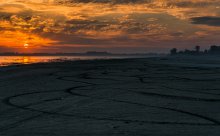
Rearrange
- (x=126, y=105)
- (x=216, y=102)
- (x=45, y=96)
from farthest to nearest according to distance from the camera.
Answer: (x=45, y=96)
(x=216, y=102)
(x=126, y=105)

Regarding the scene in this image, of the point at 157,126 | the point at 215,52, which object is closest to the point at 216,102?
the point at 157,126

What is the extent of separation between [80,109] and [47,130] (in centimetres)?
347

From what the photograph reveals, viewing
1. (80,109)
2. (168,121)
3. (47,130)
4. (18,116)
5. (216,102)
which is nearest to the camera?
(47,130)

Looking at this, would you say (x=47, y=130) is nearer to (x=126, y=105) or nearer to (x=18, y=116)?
(x=18, y=116)

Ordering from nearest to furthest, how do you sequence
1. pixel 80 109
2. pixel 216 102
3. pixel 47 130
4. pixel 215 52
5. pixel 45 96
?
pixel 47 130 → pixel 80 109 → pixel 216 102 → pixel 45 96 → pixel 215 52

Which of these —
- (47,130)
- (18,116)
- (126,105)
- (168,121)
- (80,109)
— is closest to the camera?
(47,130)

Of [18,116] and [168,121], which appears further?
[18,116]

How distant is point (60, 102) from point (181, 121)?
5.91m

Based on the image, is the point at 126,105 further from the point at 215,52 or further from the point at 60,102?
the point at 215,52

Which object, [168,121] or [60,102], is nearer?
[168,121]

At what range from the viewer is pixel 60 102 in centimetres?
1459

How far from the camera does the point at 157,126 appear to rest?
32.7 feet

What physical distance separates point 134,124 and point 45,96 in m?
7.59

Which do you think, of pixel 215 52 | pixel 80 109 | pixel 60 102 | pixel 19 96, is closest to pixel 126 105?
pixel 80 109
